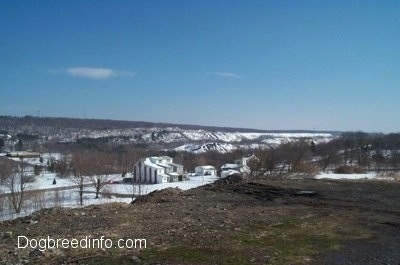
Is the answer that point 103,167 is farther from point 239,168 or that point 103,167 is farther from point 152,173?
point 239,168

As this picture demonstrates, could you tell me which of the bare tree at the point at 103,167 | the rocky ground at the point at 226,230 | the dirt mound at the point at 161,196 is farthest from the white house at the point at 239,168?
the rocky ground at the point at 226,230

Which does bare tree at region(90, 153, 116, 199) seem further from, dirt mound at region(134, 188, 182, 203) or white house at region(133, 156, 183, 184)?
dirt mound at region(134, 188, 182, 203)

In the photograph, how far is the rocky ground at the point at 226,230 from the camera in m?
6.41

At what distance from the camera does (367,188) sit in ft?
52.3

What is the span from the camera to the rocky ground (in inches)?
252

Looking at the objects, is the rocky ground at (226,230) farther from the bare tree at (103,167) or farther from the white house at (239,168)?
the bare tree at (103,167)

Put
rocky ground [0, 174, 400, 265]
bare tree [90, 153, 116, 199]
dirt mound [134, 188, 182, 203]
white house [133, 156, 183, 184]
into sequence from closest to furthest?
rocky ground [0, 174, 400, 265], dirt mound [134, 188, 182, 203], bare tree [90, 153, 116, 199], white house [133, 156, 183, 184]

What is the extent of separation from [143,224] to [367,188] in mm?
10382

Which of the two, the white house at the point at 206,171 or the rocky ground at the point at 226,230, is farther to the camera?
the white house at the point at 206,171

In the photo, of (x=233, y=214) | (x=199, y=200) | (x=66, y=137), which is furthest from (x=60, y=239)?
(x=66, y=137)

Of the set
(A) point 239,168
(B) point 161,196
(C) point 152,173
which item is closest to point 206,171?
(C) point 152,173

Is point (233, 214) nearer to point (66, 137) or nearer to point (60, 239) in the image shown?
point (60, 239)

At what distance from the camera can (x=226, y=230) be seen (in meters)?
8.18

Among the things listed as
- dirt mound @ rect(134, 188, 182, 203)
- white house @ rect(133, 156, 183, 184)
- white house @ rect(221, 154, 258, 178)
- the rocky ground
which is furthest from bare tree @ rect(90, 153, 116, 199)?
the rocky ground
